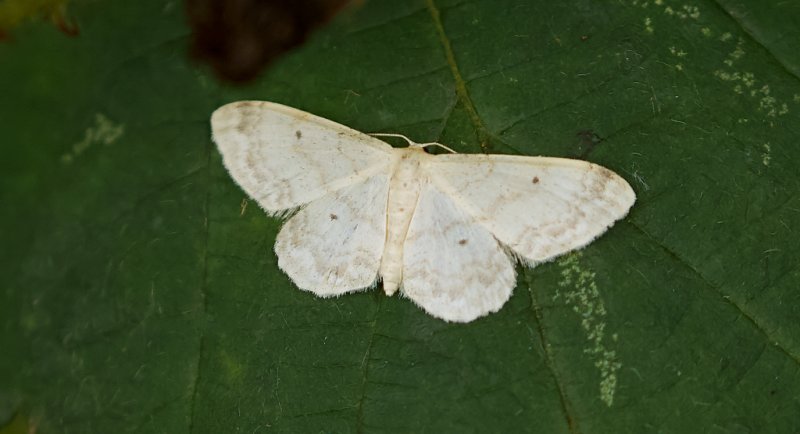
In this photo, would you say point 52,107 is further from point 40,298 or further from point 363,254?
point 363,254

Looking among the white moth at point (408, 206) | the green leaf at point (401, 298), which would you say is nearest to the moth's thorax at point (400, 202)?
the white moth at point (408, 206)

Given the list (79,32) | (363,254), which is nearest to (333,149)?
(363,254)

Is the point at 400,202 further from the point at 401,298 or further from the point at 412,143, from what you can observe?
the point at 401,298

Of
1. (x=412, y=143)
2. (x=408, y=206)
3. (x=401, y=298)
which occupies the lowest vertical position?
(x=401, y=298)

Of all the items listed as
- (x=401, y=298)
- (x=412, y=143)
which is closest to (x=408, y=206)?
(x=412, y=143)

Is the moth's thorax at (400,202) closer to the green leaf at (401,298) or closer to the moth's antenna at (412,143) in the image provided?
the moth's antenna at (412,143)
